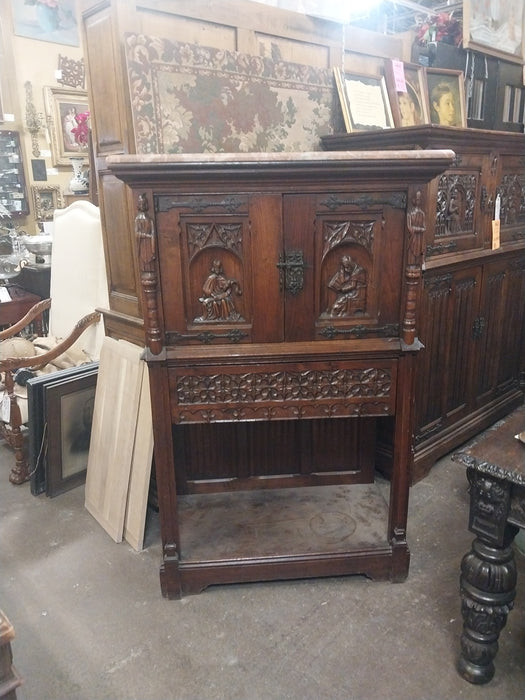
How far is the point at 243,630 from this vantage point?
1.71 metres

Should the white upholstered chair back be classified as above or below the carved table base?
above

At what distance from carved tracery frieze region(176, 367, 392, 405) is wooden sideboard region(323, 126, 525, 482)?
70 centimetres

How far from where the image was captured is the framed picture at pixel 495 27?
2539mm

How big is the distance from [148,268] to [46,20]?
382cm

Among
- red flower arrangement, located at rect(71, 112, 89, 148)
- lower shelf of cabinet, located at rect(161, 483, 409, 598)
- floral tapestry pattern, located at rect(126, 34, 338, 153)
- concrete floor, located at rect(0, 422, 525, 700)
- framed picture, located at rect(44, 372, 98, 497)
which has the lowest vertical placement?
concrete floor, located at rect(0, 422, 525, 700)

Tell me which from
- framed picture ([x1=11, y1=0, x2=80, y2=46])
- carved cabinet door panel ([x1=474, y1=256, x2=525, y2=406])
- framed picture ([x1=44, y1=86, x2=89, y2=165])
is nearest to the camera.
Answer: carved cabinet door panel ([x1=474, y1=256, x2=525, y2=406])

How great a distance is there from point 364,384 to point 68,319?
70.4 inches

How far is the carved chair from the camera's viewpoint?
97.4 inches

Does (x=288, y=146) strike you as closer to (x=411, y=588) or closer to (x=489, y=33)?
(x=489, y=33)

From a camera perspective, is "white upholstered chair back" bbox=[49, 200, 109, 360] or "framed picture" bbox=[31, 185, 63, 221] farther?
"framed picture" bbox=[31, 185, 63, 221]

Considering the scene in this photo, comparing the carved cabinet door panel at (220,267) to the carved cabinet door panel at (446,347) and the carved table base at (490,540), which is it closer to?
the carved table base at (490,540)

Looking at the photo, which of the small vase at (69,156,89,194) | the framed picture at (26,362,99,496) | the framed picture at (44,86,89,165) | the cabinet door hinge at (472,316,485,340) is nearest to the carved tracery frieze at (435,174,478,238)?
the cabinet door hinge at (472,316,485,340)

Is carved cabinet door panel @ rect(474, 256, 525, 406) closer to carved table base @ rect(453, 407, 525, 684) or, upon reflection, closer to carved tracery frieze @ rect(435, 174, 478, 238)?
carved tracery frieze @ rect(435, 174, 478, 238)

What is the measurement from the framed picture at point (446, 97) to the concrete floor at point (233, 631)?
1817 mm
